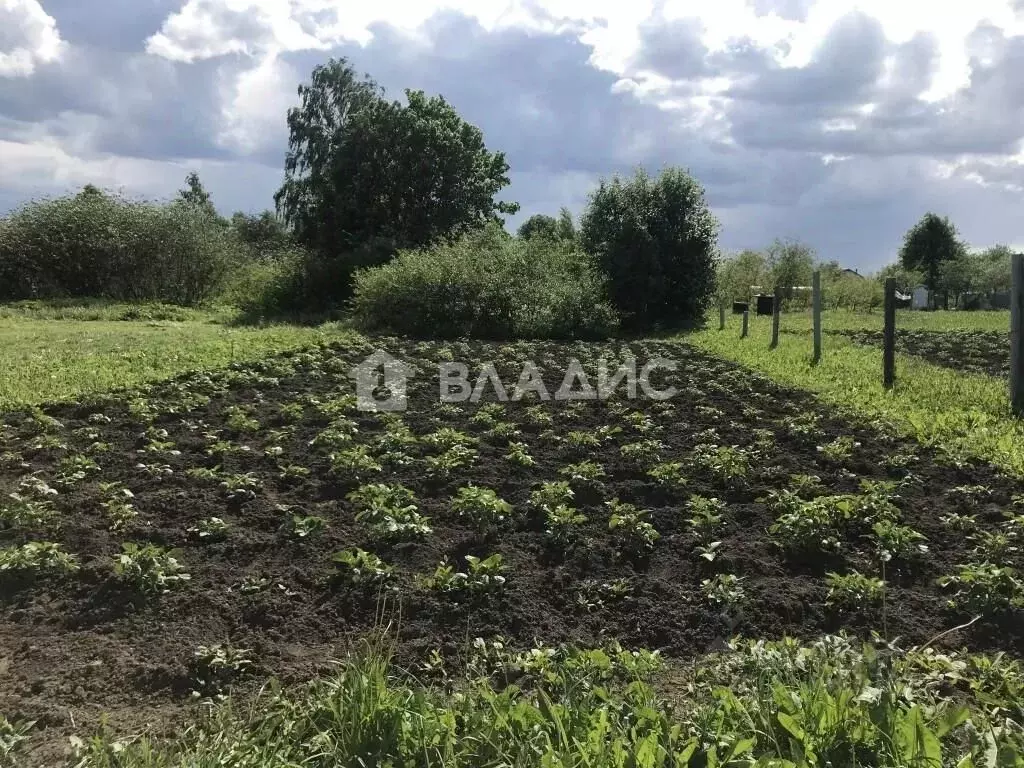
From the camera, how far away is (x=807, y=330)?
705 inches

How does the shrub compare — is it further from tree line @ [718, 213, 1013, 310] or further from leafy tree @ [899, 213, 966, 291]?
leafy tree @ [899, 213, 966, 291]

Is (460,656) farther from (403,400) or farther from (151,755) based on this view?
(403,400)

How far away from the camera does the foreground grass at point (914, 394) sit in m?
6.38

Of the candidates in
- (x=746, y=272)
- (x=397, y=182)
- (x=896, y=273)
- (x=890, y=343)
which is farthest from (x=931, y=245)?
(x=890, y=343)

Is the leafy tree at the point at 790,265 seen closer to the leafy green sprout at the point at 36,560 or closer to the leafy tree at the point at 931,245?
the leafy tree at the point at 931,245

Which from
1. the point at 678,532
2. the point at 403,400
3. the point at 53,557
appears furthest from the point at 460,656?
the point at 403,400

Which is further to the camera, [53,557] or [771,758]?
[53,557]

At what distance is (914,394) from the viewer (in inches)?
334

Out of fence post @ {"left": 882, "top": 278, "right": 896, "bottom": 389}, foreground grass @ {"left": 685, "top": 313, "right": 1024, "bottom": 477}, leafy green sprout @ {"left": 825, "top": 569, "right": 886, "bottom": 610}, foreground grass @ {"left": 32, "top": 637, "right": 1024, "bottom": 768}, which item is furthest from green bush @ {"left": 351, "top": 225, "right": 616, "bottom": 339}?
foreground grass @ {"left": 32, "top": 637, "right": 1024, "bottom": 768}

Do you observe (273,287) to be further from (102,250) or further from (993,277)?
(993,277)

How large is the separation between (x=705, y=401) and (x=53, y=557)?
6.17 meters

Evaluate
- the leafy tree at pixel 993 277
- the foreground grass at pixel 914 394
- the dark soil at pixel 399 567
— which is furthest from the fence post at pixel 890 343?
the leafy tree at pixel 993 277

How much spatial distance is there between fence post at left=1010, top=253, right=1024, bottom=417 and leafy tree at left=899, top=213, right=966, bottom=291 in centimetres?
4904

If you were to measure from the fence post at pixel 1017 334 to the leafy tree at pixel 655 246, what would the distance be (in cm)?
1151
